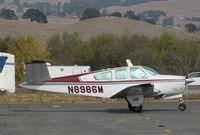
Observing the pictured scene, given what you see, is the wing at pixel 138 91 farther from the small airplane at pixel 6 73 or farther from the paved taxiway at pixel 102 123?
the small airplane at pixel 6 73

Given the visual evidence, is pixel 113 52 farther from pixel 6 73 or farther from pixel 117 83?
pixel 6 73

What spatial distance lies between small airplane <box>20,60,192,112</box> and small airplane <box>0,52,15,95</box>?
7.69 feet

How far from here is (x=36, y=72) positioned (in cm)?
2053

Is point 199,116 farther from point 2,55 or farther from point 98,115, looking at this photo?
point 2,55

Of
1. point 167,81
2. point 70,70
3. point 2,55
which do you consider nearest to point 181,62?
point 70,70

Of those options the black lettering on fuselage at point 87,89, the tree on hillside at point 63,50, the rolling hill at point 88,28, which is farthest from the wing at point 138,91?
the rolling hill at point 88,28

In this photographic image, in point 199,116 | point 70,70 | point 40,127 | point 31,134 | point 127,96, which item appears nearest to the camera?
point 31,134

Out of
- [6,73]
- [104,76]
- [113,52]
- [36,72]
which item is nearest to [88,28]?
[113,52]

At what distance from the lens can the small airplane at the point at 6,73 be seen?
58.9 feet

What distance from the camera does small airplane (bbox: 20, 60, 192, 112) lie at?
20812 mm

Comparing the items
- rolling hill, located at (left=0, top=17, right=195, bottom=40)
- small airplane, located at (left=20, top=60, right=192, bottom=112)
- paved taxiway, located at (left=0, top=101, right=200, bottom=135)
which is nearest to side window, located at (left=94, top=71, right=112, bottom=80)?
small airplane, located at (left=20, top=60, right=192, bottom=112)

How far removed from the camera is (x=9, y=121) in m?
17.6

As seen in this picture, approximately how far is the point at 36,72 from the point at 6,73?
2481mm

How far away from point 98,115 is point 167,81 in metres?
3.43
